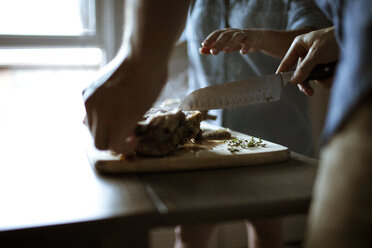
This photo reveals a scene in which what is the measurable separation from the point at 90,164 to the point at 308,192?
49 centimetres

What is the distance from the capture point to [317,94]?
1659mm

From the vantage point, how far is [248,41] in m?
1.20

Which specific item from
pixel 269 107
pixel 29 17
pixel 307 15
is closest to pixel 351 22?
pixel 307 15

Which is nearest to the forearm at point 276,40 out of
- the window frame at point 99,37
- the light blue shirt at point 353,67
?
the light blue shirt at point 353,67

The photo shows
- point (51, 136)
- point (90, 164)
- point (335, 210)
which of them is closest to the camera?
point (335, 210)

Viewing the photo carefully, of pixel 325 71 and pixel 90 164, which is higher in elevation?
pixel 325 71

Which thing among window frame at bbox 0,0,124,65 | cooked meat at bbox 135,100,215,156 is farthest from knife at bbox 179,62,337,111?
window frame at bbox 0,0,124,65

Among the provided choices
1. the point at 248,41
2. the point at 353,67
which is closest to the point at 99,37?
the point at 248,41

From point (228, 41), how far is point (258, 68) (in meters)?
0.57

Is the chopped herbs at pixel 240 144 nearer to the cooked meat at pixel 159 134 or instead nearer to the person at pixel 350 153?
the cooked meat at pixel 159 134

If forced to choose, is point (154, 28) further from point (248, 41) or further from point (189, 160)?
point (248, 41)

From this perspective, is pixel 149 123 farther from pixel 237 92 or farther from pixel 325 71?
pixel 325 71

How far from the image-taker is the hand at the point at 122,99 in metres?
0.63

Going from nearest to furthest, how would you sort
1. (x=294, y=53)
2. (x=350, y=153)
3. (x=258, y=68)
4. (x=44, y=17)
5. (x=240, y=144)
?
(x=350, y=153)
(x=240, y=144)
(x=294, y=53)
(x=258, y=68)
(x=44, y=17)
